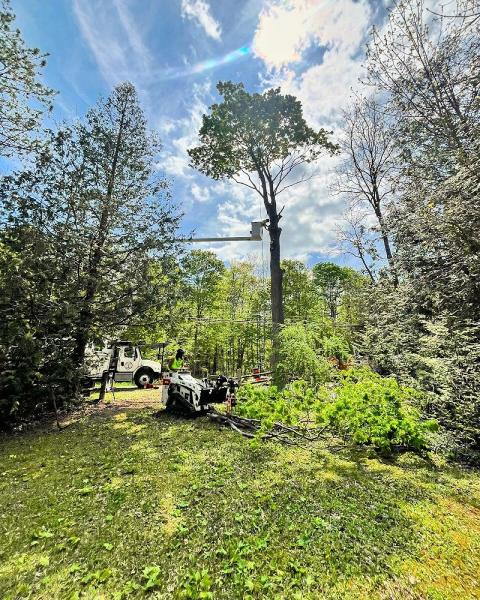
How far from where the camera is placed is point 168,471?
443 centimetres

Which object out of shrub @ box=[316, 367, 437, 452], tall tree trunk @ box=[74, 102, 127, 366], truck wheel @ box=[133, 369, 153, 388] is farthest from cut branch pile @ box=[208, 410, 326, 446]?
truck wheel @ box=[133, 369, 153, 388]

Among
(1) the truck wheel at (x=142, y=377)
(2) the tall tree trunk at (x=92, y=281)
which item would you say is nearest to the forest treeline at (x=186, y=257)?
(2) the tall tree trunk at (x=92, y=281)

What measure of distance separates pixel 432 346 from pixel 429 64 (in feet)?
23.1

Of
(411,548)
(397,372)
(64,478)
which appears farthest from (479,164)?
(64,478)

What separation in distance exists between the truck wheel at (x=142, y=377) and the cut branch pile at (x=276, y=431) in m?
8.47

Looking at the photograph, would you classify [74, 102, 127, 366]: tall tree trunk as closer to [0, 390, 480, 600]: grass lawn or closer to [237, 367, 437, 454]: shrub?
[0, 390, 480, 600]: grass lawn

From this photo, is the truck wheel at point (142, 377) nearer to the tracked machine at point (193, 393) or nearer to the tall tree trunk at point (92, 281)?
the tall tree trunk at point (92, 281)

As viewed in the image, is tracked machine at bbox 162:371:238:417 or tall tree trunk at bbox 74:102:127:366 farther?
tall tree trunk at bbox 74:102:127:366

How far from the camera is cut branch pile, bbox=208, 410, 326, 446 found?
5777 mm

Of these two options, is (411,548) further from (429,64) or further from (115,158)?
(115,158)

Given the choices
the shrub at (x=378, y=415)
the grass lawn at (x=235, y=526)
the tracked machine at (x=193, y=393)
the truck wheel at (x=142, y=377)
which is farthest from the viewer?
the truck wheel at (x=142, y=377)

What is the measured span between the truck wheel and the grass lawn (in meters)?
9.29

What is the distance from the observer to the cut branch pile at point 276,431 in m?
5.78

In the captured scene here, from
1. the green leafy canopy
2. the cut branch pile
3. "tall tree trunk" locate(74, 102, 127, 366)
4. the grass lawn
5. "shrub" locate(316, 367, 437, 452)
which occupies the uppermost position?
the green leafy canopy
